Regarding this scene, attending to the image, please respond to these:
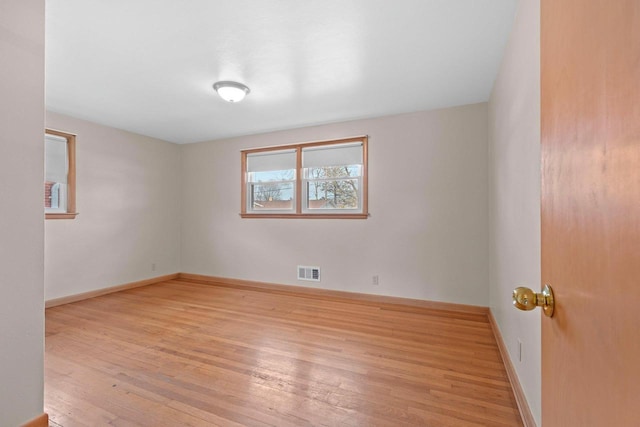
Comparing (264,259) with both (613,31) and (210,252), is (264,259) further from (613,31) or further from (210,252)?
(613,31)

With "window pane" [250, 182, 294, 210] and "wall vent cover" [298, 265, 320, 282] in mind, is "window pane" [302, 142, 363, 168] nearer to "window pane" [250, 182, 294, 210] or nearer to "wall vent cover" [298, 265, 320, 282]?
"window pane" [250, 182, 294, 210]

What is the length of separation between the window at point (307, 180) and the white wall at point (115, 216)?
1530mm

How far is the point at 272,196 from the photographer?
4.61m

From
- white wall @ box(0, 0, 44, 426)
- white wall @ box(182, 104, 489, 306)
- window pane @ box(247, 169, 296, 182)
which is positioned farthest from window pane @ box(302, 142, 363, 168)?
white wall @ box(0, 0, 44, 426)

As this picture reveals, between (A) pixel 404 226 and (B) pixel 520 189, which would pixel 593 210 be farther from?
(A) pixel 404 226

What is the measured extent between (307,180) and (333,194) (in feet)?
1.53

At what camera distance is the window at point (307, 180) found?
13.1 feet

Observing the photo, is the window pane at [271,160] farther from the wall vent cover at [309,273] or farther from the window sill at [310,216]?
the wall vent cover at [309,273]

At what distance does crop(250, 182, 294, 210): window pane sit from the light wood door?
12.7 feet

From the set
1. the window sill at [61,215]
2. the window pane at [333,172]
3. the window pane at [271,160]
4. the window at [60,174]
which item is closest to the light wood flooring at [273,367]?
the window sill at [61,215]

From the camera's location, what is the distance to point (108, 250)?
4.27 m

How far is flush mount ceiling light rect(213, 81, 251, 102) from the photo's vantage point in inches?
111

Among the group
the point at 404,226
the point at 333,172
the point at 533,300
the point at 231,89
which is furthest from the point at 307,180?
the point at 533,300

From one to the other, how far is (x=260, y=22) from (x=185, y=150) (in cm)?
394
